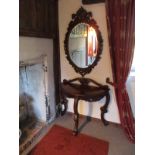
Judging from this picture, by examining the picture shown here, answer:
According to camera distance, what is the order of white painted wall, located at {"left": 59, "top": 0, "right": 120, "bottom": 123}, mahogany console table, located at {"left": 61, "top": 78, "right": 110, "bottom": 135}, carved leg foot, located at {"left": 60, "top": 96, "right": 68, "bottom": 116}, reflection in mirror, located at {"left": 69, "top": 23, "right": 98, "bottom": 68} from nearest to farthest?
mahogany console table, located at {"left": 61, "top": 78, "right": 110, "bottom": 135} < white painted wall, located at {"left": 59, "top": 0, "right": 120, "bottom": 123} < reflection in mirror, located at {"left": 69, "top": 23, "right": 98, "bottom": 68} < carved leg foot, located at {"left": 60, "top": 96, "right": 68, "bottom": 116}

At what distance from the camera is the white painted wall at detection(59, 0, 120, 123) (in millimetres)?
2916

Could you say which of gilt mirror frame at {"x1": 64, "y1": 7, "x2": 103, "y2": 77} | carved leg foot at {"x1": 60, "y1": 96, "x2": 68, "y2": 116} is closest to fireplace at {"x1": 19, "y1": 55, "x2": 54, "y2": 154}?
carved leg foot at {"x1": 60, "y1": 96, "x2": 68, "y2": 116}

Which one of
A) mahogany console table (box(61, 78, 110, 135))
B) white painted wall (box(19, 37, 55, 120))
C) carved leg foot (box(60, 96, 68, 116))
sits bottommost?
carved leg foot (box(60, 96, 68, 116))

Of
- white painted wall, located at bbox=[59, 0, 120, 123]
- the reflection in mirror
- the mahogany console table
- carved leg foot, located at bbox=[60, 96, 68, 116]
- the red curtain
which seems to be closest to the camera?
the red curtain

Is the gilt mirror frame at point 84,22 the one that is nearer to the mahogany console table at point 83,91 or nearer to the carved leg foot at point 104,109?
the mahogany console table at point 83,91

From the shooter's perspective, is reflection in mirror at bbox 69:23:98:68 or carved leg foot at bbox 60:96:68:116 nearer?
reflection in mirror at bbox 69:23:98:68

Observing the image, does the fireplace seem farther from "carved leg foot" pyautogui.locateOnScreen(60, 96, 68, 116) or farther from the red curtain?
the red curtain

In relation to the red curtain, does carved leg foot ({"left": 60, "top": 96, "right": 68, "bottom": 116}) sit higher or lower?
lower

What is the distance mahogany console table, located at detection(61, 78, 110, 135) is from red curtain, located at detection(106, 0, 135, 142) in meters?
0.24

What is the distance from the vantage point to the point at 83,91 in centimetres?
286
